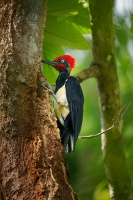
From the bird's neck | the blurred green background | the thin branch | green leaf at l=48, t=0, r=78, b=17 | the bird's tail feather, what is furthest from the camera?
the bird's neck

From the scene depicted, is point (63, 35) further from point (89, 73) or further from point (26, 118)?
point (26, 118)

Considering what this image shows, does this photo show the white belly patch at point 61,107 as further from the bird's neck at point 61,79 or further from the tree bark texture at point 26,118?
the tree bark texture at point 26,118

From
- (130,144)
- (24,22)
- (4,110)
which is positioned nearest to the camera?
(130,144)

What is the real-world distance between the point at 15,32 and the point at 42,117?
21.3 inches

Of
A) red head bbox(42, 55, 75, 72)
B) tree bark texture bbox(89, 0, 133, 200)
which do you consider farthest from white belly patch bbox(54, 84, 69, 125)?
tree bark texture bbox(89, 0, 133, 200)

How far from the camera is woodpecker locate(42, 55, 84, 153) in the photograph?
418 cm

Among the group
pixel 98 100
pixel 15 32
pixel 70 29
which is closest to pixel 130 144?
pixel 15 32

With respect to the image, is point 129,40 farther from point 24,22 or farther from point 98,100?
point 98,100

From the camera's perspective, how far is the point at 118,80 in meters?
4.28

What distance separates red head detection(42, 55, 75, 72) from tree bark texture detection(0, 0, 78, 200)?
134cm

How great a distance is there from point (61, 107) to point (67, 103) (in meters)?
0.07

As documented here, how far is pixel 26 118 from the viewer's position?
2.78 m

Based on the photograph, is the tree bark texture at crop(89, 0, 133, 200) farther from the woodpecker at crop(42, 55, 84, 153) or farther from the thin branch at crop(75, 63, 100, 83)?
the woodpecker at crop(42, 55, 84, 153)

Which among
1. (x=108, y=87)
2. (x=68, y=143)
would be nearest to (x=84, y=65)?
(x=108, y=87)
